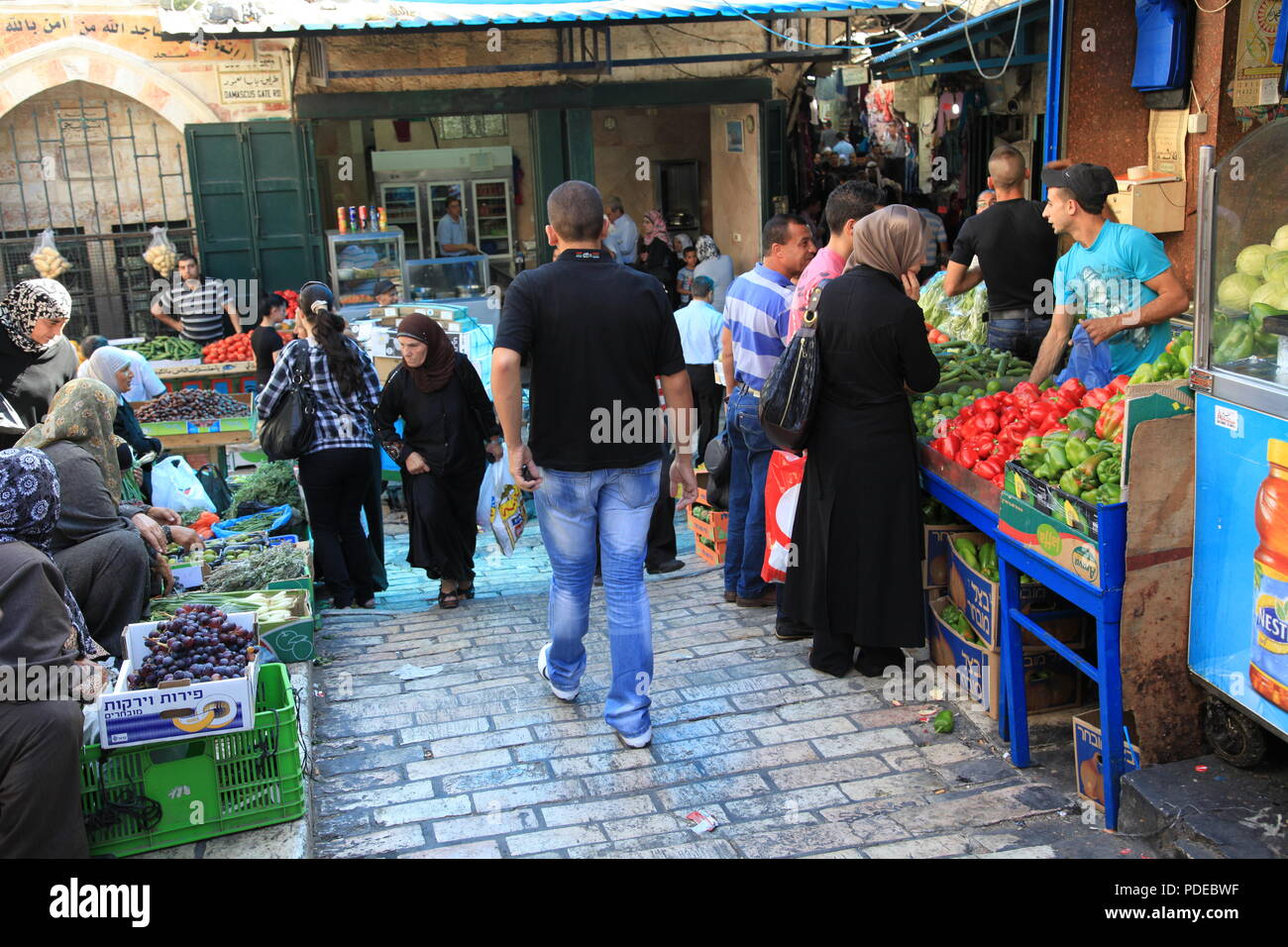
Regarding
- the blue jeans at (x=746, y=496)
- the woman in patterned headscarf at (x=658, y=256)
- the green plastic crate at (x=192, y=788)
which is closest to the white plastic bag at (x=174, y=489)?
the blue jeans at (x=746, y=496)

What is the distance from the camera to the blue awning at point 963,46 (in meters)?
8.64

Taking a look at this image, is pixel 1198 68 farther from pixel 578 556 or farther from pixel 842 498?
pixel 578 556

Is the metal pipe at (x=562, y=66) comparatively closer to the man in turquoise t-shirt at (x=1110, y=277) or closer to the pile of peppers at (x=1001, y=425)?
the man in turquoise t-shirt at (x=1110, y=277)

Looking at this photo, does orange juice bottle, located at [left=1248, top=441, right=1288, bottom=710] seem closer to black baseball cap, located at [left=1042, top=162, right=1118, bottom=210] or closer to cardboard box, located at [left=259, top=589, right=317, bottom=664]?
black baseball cap, located at [left=1042, top=162, right=1118, bottom=210]

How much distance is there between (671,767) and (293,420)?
3365 mm

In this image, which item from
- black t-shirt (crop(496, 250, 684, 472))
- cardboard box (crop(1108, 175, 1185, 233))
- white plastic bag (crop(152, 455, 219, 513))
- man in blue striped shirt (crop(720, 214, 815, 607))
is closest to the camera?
black t-shirt (crop(496, 250, 684, 472))

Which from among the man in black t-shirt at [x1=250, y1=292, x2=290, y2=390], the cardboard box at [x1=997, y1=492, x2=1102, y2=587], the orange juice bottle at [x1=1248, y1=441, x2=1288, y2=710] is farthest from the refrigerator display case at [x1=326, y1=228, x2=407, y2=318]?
the orange juice bottle at [x1=1248, y1=441, x2=1288, y2=710]

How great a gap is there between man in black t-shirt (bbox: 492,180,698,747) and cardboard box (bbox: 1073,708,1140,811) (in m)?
1.60

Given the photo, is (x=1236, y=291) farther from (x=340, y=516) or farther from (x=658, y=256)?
(x=658, y=256)

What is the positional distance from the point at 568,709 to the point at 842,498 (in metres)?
1.48

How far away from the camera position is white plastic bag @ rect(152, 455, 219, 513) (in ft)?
25.6

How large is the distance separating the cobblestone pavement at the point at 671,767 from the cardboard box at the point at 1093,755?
0.10 metres

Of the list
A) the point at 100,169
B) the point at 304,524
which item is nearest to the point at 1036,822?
the point at 304,524

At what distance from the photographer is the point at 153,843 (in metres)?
4.03
